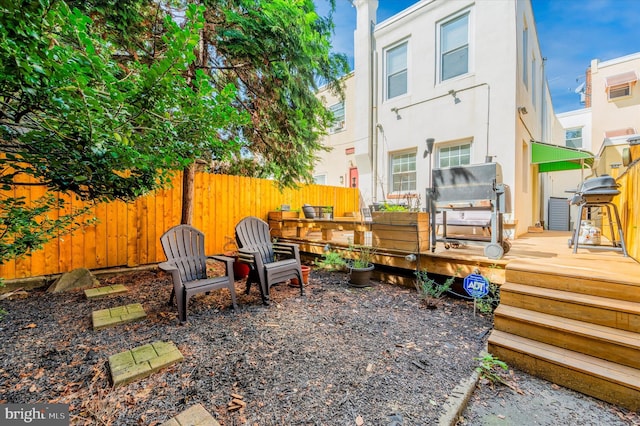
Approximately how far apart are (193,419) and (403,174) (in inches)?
277

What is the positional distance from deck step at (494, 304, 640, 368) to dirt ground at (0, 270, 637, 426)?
0.35 meters

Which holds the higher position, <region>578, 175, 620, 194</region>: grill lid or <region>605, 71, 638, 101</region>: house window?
<region>605, 71, 638, 101</region>: house window

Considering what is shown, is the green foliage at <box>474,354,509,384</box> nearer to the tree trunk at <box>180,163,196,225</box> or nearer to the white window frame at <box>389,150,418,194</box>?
the tree trunk at <box>180,163,196,225</box>

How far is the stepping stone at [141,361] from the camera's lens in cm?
189

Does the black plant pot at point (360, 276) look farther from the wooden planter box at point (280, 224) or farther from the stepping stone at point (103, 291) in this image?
the stepping stone at point (103, 291)

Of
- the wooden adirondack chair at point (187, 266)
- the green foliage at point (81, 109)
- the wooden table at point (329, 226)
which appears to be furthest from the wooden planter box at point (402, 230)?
the green foliage at point (81, 109)

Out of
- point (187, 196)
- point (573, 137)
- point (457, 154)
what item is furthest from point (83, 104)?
point (573, 137)

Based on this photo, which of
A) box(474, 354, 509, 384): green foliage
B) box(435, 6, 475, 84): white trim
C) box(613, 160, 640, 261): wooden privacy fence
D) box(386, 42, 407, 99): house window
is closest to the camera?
box(474, 354, 509, 384): green foliage

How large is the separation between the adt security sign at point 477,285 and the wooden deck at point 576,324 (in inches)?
12.5

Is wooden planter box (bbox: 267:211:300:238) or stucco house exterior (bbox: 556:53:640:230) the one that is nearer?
wooden planter box (bbox: 267:211:300:238)

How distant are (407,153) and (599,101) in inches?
369

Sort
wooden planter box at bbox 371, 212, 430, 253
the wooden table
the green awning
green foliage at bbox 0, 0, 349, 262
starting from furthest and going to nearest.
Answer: the green awning → the wooden table → wooden planter box at bbox 371, 212, 430, 253 → green foliage at bbox 0, 0, 349, 262

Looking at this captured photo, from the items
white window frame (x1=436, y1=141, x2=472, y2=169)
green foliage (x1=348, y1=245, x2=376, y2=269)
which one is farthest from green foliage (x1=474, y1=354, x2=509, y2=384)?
white window frame (x1=436, y1=141, x2=472, y2=169)

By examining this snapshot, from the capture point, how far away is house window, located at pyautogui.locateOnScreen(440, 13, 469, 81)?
20.5ft
